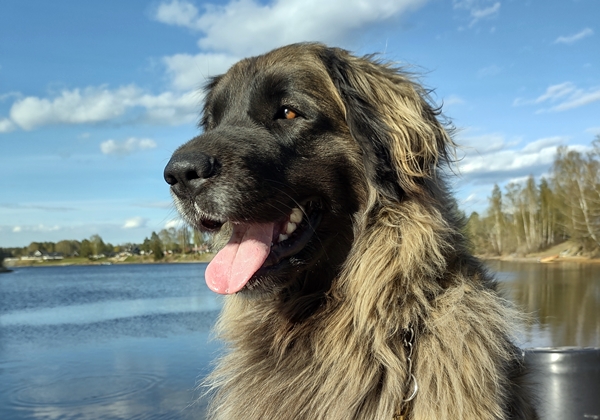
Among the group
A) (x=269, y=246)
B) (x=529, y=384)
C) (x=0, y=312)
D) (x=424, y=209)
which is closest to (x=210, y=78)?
(x=269, y=246)

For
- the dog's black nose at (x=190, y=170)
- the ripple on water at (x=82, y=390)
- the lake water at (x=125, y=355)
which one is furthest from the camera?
the ripple on water at (x=82, y=390)

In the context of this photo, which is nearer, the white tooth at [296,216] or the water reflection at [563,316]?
the white tooth at [296,216]

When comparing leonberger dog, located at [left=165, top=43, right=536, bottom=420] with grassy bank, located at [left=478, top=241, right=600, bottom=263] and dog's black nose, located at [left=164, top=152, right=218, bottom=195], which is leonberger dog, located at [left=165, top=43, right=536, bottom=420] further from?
grassy bank, located at [left=478, top=241, right=600, bottom=263]

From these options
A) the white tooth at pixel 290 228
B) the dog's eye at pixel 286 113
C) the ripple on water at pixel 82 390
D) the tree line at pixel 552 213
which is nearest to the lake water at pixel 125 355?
the ripple on water at pixel 82 390

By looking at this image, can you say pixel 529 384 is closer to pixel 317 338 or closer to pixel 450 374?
pixel 450 374

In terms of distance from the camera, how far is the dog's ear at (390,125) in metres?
3.24

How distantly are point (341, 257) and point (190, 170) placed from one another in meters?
1.11

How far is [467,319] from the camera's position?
2.92m

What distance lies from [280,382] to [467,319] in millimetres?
1141

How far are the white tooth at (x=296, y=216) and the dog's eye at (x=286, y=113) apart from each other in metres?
0.61

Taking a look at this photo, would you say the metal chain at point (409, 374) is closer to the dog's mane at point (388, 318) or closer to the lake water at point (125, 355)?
the dog's mane at point (388, 318)

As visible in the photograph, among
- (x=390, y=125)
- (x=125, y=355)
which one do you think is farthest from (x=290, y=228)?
(x=125, y=355)

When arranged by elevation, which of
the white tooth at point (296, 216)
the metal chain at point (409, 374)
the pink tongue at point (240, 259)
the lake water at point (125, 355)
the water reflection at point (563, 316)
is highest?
the white tooth at point (296, 216)

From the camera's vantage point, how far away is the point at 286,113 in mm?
3426
